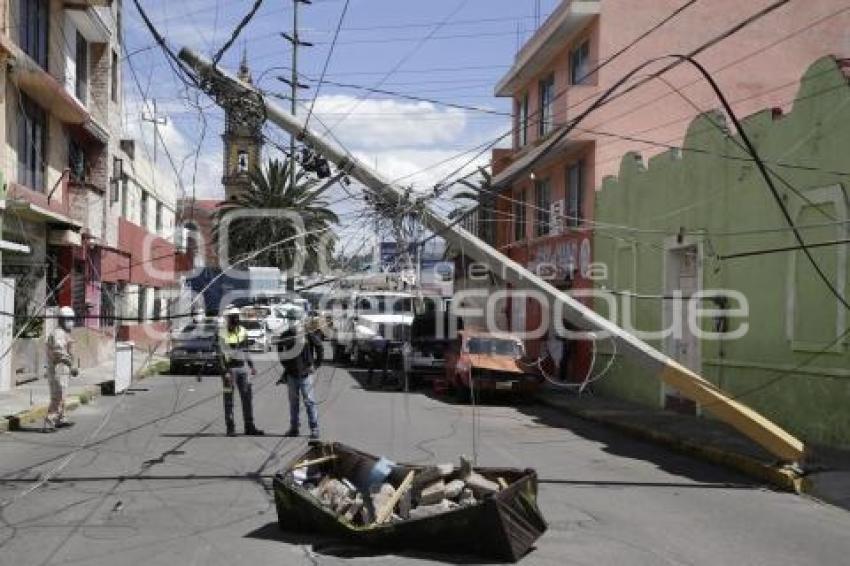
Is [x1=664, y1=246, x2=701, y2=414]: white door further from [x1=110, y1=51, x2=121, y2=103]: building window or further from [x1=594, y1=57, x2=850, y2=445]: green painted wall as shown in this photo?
[x1=110, y1=51, x2=121, y2=103]: building window

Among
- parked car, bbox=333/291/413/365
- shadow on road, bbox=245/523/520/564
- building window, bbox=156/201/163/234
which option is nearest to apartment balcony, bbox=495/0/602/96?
parked car, bbox=333/291/413/365

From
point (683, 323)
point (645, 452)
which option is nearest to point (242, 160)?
point (683, 323)

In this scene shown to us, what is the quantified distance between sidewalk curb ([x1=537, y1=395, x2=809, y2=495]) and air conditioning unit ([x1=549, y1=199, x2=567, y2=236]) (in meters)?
9.38

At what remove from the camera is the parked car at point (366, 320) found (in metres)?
31.3

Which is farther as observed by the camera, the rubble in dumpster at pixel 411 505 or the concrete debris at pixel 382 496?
the concrete debris at pixel 382 496

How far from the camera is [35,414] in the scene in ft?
54.3

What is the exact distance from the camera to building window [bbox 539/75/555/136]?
28.2 metres

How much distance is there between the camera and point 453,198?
639 inches

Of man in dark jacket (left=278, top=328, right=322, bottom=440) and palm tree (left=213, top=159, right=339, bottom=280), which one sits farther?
palm tree (left=213, top=159, right=339, bottom=280)

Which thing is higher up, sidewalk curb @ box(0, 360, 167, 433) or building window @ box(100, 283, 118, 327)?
building window @ box(100, 283, 118, 327)

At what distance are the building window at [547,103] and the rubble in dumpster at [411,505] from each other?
19407mm

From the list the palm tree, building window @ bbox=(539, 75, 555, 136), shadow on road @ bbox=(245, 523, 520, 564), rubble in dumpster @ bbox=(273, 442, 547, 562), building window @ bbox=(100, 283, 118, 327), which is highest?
building window @ bbox=(539, 75, 555, 136)

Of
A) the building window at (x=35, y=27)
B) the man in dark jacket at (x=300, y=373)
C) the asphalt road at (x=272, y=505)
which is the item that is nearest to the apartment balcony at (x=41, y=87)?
the building window at (x=35, y=27)

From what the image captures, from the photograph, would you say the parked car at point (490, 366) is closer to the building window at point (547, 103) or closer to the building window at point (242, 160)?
the building window at point (242, 160)
